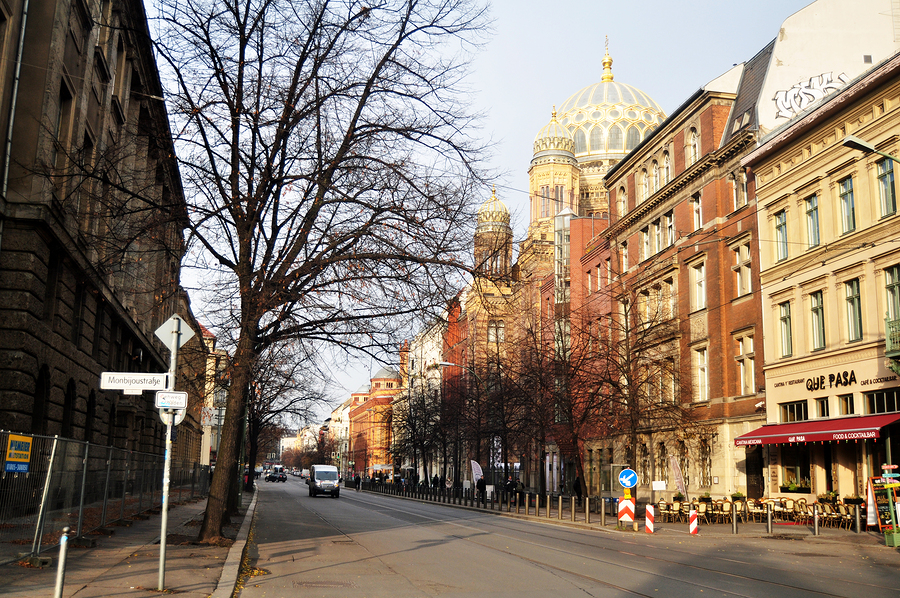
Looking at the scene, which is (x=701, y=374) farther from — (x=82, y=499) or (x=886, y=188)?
(x=82, y=499)

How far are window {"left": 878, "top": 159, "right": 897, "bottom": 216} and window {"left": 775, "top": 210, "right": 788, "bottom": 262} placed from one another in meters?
5.77

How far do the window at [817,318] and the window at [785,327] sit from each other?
4.96 feet

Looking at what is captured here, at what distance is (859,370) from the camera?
30.0 m

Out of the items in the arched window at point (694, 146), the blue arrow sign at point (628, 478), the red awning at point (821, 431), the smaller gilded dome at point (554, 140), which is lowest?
the blue arrow sign at point (628, 478)

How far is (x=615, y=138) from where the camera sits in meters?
94.1

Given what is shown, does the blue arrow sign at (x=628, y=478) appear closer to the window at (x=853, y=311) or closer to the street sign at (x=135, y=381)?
the window at (x=853, y=311)

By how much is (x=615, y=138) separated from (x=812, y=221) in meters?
62.6

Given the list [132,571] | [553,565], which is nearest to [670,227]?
[553,565]

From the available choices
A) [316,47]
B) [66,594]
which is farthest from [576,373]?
[66,594]

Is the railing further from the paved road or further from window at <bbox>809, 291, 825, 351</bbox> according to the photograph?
window at <bbox>809, 291, 825, 351</bbox>

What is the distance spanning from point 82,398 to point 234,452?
1054cm

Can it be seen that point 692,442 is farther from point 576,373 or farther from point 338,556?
point 338,556

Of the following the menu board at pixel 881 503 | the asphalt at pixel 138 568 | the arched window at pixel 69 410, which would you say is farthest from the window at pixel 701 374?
the arched window at pixel 69 410

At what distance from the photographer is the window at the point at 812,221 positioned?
33094 mm
